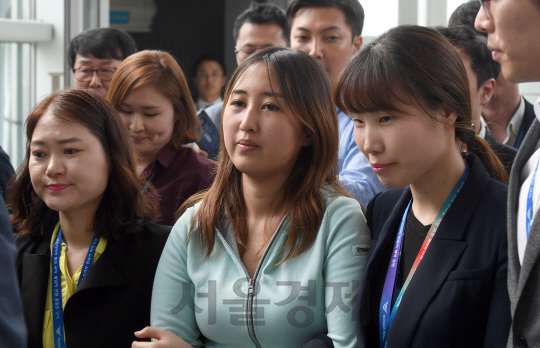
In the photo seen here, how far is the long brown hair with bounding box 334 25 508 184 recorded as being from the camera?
4.68ft

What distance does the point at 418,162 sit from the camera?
1413 millimetres

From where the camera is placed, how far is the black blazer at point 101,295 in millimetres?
1741

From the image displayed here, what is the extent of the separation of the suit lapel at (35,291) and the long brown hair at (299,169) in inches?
20.2

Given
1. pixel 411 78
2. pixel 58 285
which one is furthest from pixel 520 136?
pixel 58 285

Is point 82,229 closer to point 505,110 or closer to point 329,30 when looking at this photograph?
point 329,30

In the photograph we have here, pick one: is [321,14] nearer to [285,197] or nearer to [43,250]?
[285,197]

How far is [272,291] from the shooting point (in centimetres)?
159

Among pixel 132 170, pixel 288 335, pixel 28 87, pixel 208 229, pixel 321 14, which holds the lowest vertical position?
pixel 288 335

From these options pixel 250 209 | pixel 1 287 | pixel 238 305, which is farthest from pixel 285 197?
pixel 1 287

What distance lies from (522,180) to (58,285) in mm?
1395

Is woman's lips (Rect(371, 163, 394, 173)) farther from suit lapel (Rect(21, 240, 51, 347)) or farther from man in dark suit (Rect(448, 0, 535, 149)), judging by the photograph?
man in dark suit (Rect(448, 0, 535, 149))

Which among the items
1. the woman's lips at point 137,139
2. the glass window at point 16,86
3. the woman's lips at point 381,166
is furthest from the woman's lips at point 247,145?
the glass window at point 16,86

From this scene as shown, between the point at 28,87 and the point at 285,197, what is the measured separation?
363 cm

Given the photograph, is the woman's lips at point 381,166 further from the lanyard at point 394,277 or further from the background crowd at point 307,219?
the lanyard at point 394,277
